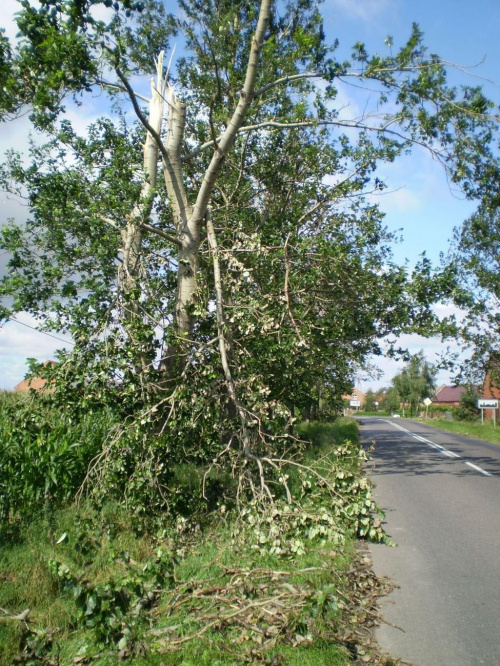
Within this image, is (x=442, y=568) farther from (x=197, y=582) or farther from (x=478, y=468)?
(x=478, y=468)

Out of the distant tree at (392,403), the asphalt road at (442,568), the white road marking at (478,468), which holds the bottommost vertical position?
the asphalt road at (442,568)

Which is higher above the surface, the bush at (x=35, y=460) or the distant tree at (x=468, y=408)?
the distant tree at (x=468, y=408)

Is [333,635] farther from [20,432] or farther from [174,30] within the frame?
[174,30]

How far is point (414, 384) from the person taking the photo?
88.2 m

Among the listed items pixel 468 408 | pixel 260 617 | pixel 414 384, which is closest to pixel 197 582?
pixel 260 617

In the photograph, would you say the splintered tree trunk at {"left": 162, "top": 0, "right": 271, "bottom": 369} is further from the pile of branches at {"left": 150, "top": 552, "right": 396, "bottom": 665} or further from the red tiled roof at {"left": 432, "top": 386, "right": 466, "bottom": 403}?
the red tiled roof at {"left": 432, "top": 386, "right": 466, "bottom": 403}

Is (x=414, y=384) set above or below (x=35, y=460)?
Answer: above

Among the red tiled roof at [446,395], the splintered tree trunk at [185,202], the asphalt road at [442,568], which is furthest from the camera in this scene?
the red tiled roof at [446,395]

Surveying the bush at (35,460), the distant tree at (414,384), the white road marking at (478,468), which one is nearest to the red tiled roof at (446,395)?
the distant tree at (414,384)

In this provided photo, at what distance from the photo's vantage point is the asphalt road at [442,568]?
471 cm

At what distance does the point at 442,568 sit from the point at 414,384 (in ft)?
277

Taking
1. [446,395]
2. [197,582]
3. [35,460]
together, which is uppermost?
[446,395]

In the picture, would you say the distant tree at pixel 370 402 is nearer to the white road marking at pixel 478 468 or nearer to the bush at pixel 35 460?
the white road marking at pixel 478 468

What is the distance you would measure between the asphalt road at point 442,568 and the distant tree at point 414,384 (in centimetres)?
7607
